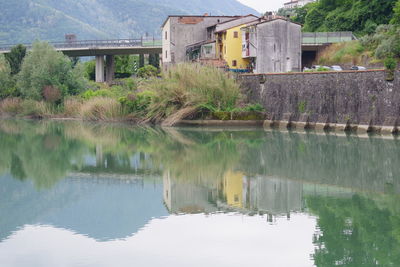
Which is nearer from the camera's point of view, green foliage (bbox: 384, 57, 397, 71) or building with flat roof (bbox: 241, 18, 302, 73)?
green foliage (bbox: 384, 57, 397, 71)

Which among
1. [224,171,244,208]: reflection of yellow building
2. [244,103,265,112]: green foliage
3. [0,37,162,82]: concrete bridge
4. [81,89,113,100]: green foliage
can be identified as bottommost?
[224,171,244,208]: reflection of yellow building

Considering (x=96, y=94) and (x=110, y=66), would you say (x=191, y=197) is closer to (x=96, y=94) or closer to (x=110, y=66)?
(x=96, y=94)

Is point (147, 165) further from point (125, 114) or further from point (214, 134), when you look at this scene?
point (125, 114)

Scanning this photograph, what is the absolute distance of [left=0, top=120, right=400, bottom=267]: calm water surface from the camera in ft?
39.2

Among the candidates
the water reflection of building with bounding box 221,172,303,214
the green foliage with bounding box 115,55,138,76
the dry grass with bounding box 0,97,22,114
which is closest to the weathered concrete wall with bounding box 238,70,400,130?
the water reflection of building with bounding box 221,172,303,214

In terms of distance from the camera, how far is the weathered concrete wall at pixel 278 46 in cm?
5369

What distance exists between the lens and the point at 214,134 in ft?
118

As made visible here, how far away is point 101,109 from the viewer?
47.2 meters

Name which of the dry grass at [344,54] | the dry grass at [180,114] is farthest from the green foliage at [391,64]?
the dry grass at [344,54]

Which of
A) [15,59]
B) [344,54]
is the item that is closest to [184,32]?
[15,59]

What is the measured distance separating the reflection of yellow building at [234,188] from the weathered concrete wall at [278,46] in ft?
110

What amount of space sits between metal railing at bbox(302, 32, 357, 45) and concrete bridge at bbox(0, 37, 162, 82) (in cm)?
1956

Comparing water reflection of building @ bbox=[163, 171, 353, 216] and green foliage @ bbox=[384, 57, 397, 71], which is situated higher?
green foliage @ bbox=[384, 57, 397, 71]

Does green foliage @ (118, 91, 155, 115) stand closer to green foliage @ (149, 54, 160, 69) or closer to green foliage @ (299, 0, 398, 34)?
green foliage @ (299, 0, 398, 34)
